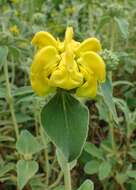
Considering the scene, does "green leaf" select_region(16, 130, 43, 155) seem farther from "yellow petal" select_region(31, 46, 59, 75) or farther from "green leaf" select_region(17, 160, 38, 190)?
"yellow petal" select_region(31, 46, 59, 75)

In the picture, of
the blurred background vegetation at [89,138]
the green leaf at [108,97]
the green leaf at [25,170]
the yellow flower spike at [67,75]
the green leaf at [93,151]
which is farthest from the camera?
the green leaf at [93,151]

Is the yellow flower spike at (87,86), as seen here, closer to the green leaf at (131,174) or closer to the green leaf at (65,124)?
the green leaf at (65,124)

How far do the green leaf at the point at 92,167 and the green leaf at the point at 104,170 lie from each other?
0.02m

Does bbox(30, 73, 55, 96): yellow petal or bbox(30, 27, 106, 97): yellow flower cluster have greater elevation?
bbox(30, 27, 106, 97): yellow flower cluster

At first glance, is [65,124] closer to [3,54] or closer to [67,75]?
[67,75]

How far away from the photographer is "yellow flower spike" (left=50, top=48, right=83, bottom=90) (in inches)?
28.7

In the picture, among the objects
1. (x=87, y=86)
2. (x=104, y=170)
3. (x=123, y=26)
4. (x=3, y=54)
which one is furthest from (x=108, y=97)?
(x=123, y=26)

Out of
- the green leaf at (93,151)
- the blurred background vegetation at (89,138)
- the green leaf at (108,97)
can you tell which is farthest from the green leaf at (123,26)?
the green leaf at (108,97)

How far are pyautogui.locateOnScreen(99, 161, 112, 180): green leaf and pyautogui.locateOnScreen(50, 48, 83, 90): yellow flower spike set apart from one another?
62cm

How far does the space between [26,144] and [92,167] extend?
0.75 feet

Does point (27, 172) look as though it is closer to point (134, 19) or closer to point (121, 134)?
point (121, 134)

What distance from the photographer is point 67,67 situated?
28.8 inches

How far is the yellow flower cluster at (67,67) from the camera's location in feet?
2.41

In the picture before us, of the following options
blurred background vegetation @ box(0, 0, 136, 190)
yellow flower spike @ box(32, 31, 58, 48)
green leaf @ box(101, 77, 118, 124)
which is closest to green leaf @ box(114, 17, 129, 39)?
blurred background vegetation @ box(0, 0, 136, 190)
